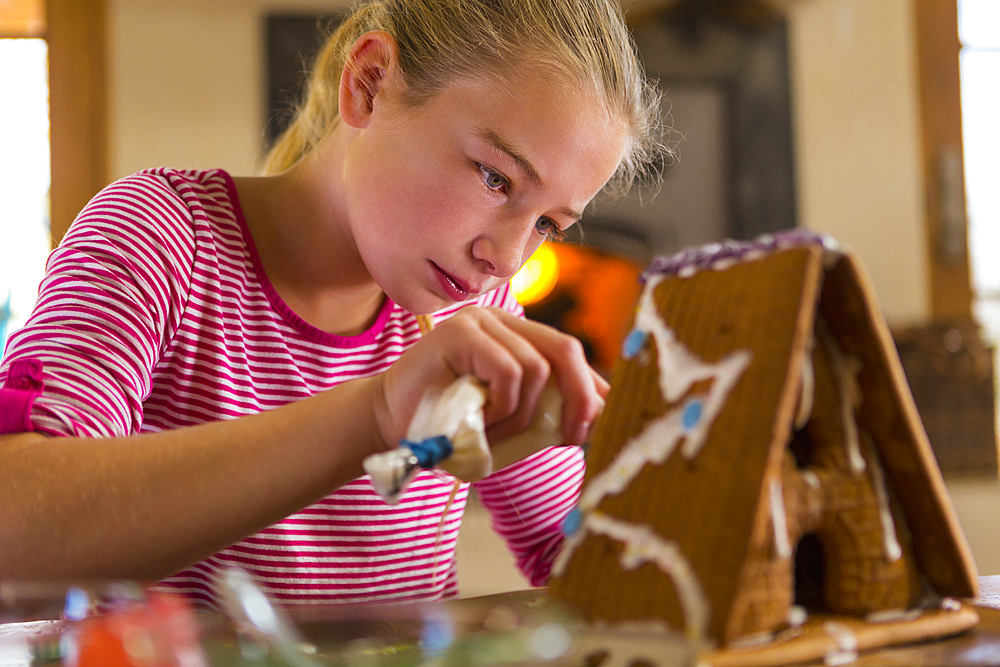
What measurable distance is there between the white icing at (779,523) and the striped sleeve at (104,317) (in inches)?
17.2

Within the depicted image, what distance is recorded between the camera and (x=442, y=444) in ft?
1.50

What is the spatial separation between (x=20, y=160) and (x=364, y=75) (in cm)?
213

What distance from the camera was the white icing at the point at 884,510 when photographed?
18.0 inches

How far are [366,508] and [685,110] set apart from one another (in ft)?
6.96

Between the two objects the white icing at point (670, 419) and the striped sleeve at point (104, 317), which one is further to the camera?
the striped sleeve at point (104, 317)

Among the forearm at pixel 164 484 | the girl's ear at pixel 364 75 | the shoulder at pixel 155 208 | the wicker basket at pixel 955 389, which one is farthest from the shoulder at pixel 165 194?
the wicker basket at pixel 955 389

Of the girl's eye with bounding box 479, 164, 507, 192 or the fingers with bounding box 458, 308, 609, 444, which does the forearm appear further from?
the girl's eye with bounding box 479, 164, 507, 192

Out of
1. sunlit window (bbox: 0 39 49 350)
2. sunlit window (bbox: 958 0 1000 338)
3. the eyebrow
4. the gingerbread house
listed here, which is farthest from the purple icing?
sunlit window (bbox: 958 0 1000 338)

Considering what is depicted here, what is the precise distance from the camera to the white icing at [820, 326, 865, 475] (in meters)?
0.46

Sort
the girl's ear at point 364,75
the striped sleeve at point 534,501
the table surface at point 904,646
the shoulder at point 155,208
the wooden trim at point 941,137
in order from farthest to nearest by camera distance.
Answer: the wooden trim at point 941,137 < the striped sleeve at point 534,501 < the girl's ear at point 364,75 < the shoulder at point 155,208 < the table surface at point 904,646

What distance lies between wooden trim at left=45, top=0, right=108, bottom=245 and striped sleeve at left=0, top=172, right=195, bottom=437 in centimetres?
183

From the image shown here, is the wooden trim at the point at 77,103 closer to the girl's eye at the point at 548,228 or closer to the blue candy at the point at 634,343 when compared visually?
the girl's eye at the point at 548,228

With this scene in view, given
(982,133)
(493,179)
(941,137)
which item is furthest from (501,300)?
(982,133)

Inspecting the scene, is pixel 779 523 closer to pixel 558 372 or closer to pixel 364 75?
pixel 558 372
